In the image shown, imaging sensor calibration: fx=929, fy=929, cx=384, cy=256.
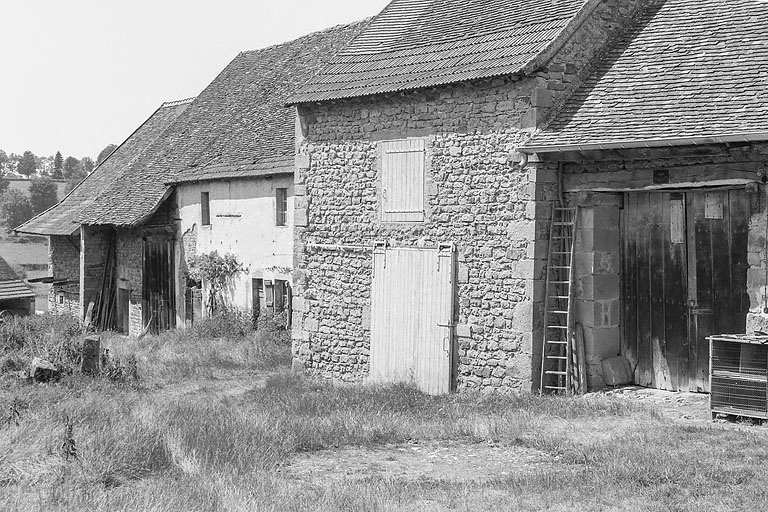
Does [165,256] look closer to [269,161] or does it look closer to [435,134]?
[269,161]

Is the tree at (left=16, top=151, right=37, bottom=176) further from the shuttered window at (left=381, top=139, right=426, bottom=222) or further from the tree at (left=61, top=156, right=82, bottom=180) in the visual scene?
the shuttered window at (left=381, top=139, right=426, bottom=222)

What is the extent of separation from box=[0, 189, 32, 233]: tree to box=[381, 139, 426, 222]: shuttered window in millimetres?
61308

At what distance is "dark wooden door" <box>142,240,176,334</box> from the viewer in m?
23.1

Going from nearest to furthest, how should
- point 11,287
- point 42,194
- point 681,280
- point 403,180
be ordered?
point 681,280 → point 403,180 → point 11,287 → point 42,194

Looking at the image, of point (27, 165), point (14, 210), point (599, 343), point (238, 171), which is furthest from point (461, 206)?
point (27, 165)

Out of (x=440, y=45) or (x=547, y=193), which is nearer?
(x=547, y=193)

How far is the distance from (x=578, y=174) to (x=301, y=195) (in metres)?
5.09

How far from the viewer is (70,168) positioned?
367ft

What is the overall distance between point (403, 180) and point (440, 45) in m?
2.29

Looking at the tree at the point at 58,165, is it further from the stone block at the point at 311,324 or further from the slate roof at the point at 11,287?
the stone block at the point at 311,324

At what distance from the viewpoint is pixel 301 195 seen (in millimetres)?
15430

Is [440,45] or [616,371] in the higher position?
[440,45]

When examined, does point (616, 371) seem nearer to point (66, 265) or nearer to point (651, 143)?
point (651, 143)

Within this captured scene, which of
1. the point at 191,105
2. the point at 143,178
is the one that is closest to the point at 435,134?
the point at 143,178
